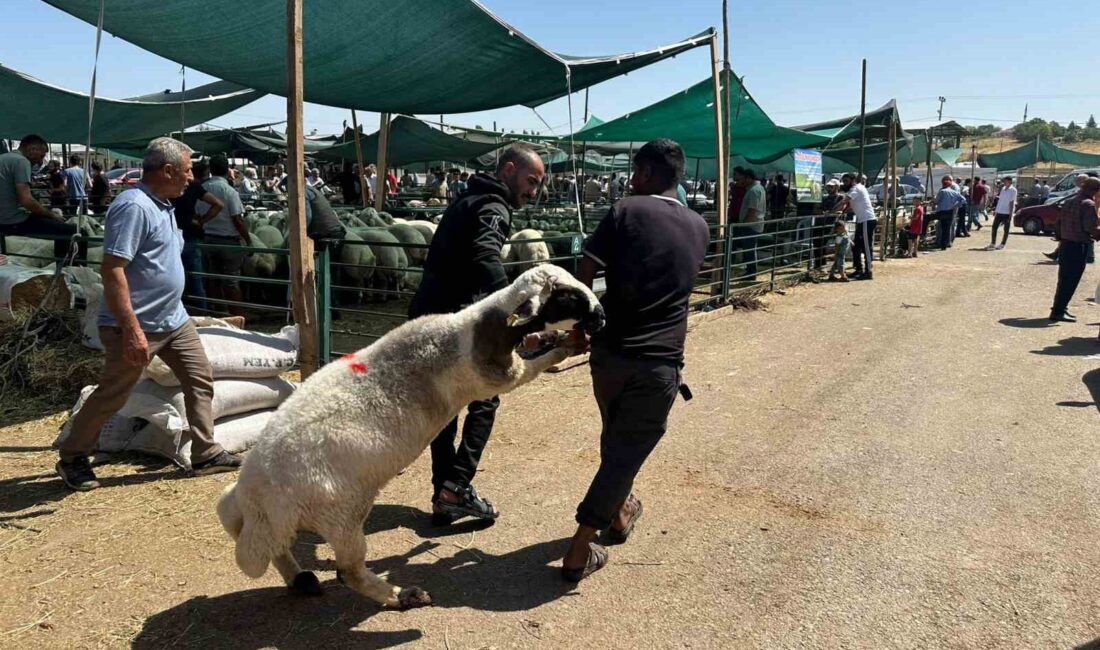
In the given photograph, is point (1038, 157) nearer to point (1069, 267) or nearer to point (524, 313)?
point (1069, 267)

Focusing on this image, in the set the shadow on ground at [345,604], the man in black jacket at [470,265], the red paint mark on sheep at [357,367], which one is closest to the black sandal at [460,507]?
the man in black jacket at [470,265]

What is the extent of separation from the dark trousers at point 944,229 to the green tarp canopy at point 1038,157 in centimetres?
2944

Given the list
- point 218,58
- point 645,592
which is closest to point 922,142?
point 218,58

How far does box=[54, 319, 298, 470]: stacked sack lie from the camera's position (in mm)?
4504

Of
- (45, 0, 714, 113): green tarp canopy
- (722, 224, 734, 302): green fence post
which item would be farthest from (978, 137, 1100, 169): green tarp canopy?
(45, 0, 714, 113): green tarp canopy

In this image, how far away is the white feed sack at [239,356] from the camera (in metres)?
4.56

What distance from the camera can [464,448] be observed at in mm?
3807

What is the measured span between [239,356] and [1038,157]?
51042mm

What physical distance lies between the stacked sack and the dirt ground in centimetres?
25

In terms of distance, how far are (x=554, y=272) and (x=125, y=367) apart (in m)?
2.69

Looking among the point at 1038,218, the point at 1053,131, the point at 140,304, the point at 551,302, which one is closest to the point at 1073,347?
the point at 551,302

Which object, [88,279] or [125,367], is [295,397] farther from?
[88,279]

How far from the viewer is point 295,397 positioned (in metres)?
2.75

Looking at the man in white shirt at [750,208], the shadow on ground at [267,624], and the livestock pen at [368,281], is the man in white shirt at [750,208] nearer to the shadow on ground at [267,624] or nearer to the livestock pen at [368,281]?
the livestock pen at [368,281]
